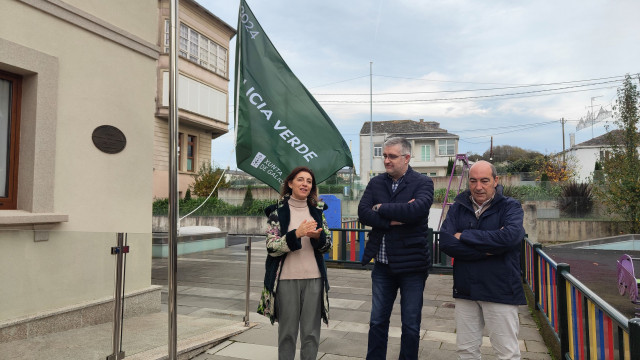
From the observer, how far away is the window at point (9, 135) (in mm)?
4371

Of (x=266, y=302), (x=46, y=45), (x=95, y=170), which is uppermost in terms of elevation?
(x=46, y=45)

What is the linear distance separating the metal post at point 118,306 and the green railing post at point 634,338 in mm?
3648

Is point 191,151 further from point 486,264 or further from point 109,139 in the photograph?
point 486,264

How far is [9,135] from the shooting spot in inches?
174

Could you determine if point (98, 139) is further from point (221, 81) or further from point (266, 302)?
point (221, 81)

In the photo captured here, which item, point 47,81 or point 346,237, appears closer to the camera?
point 47,81

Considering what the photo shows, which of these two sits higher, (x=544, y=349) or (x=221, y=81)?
(x=221, y=81)

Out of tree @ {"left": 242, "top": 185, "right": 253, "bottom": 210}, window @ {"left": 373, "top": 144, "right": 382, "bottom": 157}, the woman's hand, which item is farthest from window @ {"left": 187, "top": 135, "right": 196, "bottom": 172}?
window @ {"left": 373, "top": 144, "right": 382, "bottom": 157}

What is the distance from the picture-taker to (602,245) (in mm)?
15562

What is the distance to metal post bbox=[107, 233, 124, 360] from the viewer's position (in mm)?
3674

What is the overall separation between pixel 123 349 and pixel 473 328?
2.92 metres

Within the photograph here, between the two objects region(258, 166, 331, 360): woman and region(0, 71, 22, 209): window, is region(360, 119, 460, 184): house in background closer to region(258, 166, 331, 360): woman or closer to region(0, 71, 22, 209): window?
region(0, 71, 22, 209): window

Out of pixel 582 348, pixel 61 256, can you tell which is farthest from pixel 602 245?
pixel 61 256

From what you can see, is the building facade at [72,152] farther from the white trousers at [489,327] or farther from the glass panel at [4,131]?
the white trousers at [489,327]
